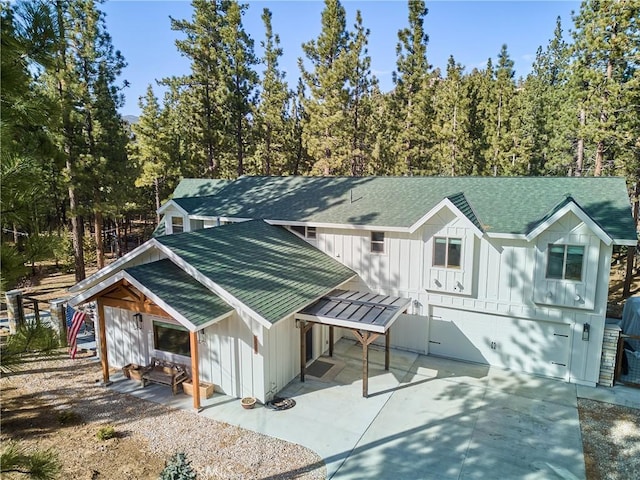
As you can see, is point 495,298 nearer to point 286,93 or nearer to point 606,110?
point 606,110

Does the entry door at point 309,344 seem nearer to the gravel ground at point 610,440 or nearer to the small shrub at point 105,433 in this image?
the small shrub at point 105,433

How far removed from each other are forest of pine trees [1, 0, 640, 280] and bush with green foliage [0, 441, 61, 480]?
13.3 feet

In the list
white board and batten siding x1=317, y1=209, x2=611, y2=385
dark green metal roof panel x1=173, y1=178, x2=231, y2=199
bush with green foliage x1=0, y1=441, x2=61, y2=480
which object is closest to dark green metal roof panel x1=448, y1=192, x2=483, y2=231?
white board and batten siding x1=317, y1=209, x2=611, y2=385

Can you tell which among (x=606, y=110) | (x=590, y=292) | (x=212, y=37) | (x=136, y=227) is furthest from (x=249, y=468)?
(x=136, y=227)

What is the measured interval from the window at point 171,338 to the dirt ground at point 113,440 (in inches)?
96.9

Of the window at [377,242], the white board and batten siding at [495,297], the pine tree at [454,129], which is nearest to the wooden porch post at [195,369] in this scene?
the white board and batten siding at [495,297]

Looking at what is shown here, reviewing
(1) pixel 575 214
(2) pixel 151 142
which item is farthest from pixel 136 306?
(2) pixel 151 142

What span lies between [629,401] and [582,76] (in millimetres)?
14448

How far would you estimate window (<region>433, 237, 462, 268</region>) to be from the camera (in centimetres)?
1339

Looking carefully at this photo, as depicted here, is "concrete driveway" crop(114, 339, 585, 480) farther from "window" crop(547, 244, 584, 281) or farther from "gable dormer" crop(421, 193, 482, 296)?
"window" crop(547, 244, 584, 281)

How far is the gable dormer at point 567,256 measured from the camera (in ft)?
38.2

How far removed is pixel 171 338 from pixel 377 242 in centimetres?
779

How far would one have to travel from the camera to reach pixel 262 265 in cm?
1318

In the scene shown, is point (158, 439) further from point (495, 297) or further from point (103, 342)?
point (495, 297)
